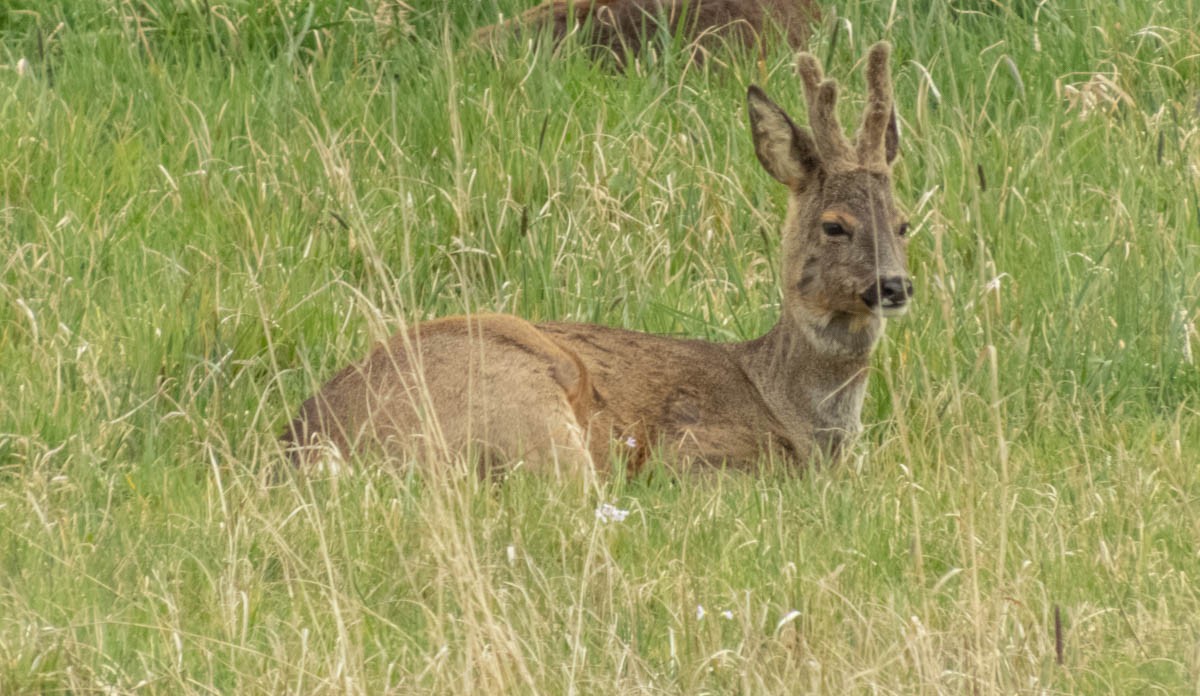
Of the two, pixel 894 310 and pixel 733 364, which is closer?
pixel 894 310

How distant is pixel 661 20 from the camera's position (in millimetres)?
8062

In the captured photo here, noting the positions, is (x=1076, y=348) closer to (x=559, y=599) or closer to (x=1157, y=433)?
(x=1157, y=433)

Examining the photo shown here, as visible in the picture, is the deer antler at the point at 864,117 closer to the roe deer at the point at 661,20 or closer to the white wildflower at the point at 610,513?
the roe deer at the point at 661,20

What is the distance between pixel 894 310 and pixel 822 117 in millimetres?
758

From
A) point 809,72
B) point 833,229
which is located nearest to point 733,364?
point 833,229

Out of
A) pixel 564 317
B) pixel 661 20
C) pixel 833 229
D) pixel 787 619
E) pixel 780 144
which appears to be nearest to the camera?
pixel 787 619

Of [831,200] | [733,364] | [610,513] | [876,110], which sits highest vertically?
[876,110]

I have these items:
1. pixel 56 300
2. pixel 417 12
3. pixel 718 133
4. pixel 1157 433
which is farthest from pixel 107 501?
pixel 417 12

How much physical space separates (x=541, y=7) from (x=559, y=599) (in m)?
4.75

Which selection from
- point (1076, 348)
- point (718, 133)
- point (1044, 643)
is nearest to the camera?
point (1044, 643)

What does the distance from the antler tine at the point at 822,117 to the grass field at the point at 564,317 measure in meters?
0.31

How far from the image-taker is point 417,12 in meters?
8.27

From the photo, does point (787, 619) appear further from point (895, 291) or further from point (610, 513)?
point (895, 291)

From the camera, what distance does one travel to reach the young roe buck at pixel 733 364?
5.41 m
